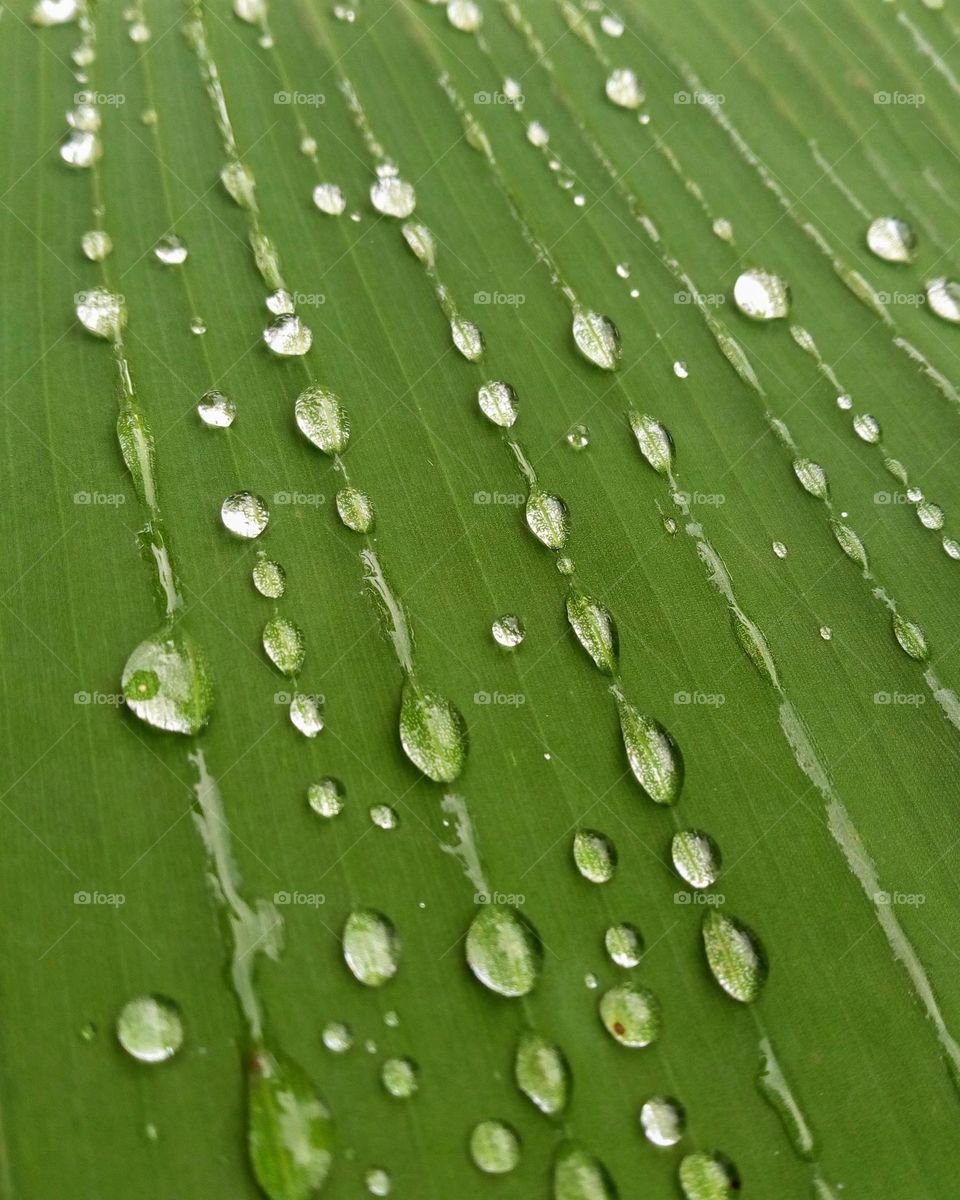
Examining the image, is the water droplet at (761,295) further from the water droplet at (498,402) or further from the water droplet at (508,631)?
the water droplet at (508,631)

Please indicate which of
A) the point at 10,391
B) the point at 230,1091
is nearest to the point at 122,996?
the point at 230,1091

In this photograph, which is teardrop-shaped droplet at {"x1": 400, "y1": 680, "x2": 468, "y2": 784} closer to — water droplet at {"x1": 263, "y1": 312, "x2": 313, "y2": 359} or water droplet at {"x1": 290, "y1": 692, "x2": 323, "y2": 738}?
water droplet at {"x1": 290, "y1": 692, "x2": 323, "y2": 738}

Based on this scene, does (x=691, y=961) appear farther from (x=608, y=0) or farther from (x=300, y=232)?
(x=608, y=0)

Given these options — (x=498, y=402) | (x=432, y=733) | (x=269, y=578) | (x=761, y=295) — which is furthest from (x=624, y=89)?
(x=432, y=733)

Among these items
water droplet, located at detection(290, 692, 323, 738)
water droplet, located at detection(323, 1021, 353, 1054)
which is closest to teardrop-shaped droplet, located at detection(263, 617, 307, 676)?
water droplet, located at detection(290, 692, 323, 738)

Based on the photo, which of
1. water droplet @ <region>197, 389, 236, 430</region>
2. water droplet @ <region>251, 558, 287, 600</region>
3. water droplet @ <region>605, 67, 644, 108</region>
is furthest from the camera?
water droplet @ <region>605, 67, 644, 108</region>

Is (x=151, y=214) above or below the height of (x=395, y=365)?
below

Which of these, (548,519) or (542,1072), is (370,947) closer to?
(542,1072)
